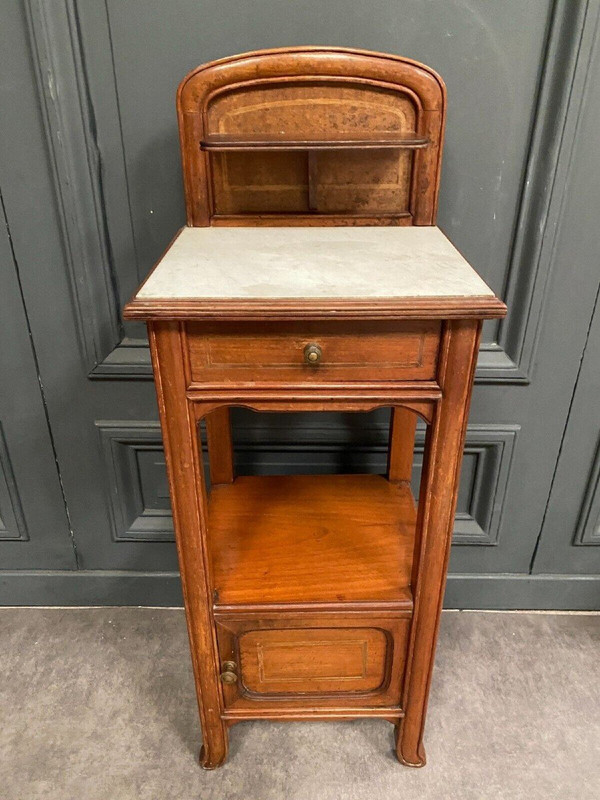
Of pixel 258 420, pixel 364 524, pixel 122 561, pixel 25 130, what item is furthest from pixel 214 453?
pixel 25 130

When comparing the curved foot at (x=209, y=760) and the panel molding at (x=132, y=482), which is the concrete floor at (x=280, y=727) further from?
the panel molding at (x=132, y=482)

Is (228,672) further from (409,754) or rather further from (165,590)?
(165,590)

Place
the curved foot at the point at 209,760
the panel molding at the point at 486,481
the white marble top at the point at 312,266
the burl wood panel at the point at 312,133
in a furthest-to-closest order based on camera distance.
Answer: the panel molding at the point at 486,481 < the curved foot at the point at 209,760 < the burl wood panel at the point at 312,133 < the white marble top at the point at 312,266

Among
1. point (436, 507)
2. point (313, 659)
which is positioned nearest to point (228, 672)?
point (313, 659)

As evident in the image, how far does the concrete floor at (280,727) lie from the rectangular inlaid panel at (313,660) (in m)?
0.22

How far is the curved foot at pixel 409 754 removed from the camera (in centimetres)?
142

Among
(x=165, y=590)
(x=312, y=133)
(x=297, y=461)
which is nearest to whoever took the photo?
(x=312, y=133)

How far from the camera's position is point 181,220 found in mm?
1404

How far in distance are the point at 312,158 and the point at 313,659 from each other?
3.48 feet

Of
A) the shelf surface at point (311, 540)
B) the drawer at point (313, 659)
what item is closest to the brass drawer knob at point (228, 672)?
the drawer at point (313, 659)

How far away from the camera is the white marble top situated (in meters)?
0.92

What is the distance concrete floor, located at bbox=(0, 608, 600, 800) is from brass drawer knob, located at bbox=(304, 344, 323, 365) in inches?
41.0

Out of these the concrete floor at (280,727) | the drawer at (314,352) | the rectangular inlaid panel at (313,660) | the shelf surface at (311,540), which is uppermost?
the drawer at (314,352)

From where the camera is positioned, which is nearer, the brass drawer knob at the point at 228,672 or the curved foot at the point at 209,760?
the brass drawer knob at the point at 228,672
